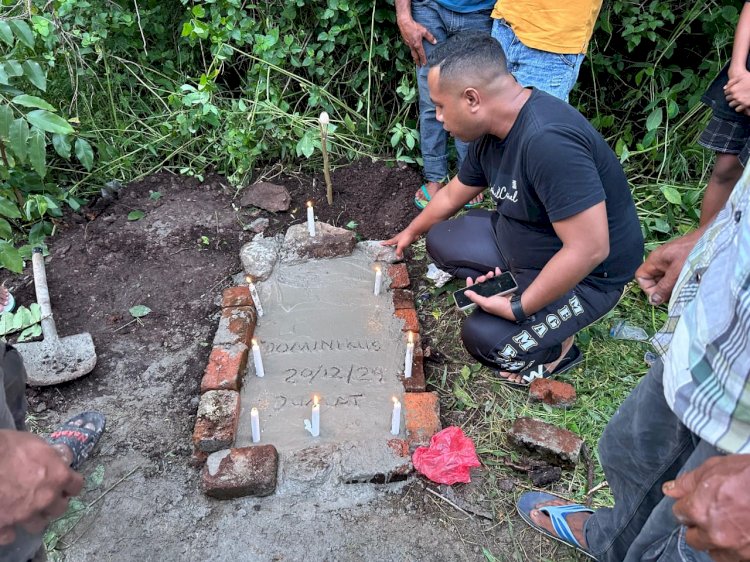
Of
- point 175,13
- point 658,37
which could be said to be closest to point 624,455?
point 658,37

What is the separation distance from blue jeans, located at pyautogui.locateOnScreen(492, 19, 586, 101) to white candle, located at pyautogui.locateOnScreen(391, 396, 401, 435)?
5.39ft

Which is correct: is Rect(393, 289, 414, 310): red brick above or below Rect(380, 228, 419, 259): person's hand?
below

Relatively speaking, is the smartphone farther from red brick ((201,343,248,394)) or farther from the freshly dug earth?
red brick ((201,343,248,394))

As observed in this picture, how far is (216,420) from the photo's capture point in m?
2.08

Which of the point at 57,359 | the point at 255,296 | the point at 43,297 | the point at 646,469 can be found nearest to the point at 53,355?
the point at 57,359

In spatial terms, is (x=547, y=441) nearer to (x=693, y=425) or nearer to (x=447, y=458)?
(x=447, y=458)

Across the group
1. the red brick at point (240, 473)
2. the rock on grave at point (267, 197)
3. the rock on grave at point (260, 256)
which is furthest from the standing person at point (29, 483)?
the rock on grave at point (267, 197)

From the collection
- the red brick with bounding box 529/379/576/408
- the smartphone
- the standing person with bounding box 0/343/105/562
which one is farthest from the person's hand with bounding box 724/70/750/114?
the standing person with bounding box 0/343/105/562

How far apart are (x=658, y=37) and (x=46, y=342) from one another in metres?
3.65

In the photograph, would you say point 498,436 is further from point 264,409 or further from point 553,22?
point 553,22

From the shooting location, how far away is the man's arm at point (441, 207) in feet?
8.08

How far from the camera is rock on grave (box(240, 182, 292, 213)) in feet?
10.9

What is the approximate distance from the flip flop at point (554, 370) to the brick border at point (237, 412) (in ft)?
1.34

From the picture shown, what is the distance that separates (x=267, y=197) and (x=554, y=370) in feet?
6.40
